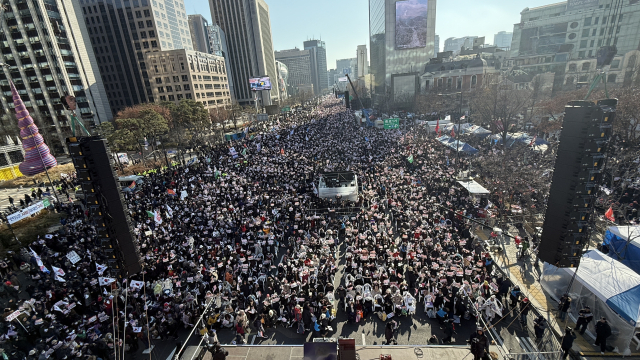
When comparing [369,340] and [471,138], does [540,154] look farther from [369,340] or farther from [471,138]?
[369,340]

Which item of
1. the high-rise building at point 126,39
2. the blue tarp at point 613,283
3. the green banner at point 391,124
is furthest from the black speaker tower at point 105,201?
the high-rise building at point 126,39

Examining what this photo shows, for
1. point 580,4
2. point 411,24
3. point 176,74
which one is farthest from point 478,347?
point 411,24

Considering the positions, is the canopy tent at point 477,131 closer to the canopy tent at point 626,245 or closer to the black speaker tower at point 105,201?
the canopy tent at point 626,245

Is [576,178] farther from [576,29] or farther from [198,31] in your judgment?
[198,31]

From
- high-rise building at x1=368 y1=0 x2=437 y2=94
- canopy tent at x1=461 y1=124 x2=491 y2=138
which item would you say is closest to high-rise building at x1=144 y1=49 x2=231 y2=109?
high-rise building at x1=368 y1=0 x2=437 y2=94

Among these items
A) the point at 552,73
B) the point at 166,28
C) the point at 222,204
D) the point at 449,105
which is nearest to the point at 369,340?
the point at 222,204

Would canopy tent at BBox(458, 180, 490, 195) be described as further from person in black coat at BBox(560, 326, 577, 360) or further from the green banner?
the green banner

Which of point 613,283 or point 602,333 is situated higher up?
point 613,283
